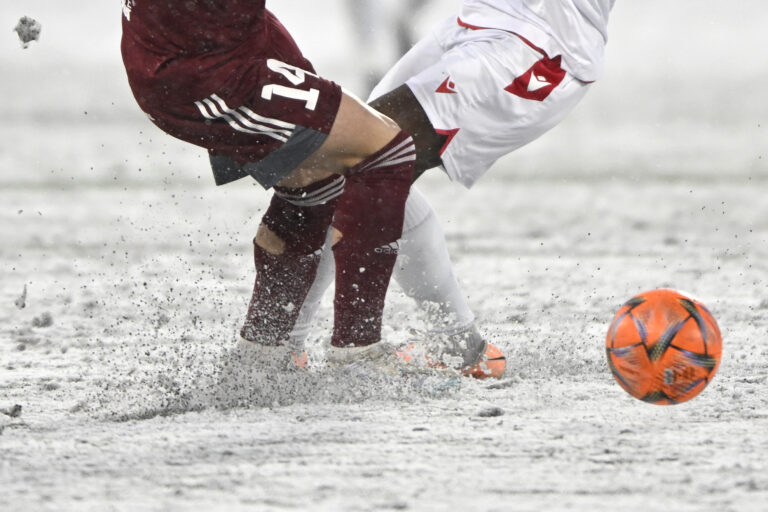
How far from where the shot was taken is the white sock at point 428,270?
3680 millimetres

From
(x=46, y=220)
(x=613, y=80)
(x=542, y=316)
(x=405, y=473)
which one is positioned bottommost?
(x=405, y=473)

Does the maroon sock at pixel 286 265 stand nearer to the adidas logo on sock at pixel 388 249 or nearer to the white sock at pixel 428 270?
the white sock at pixel 428 270

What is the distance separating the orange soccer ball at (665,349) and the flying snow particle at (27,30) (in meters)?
2.06

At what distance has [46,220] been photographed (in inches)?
334

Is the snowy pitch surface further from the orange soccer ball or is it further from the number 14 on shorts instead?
the number 14 on shorts

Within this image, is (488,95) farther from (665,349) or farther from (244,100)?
(665,349)

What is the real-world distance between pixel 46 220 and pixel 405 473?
6599 mm

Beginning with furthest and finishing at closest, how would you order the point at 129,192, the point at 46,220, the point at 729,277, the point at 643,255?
the point at 129,192, the point at 46,220, the point at 643,255, the point at 729,277

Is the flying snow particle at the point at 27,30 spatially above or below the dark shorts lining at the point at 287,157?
above

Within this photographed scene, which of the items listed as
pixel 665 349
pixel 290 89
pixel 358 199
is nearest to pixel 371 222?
pixel 358 199

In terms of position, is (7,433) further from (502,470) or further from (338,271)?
(502,470)

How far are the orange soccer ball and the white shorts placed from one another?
0.84 meters

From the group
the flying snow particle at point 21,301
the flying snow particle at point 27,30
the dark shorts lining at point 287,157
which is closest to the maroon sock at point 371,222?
the dark shorts lining at point 287,157

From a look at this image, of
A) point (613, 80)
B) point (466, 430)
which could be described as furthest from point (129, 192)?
point (613, 80)
